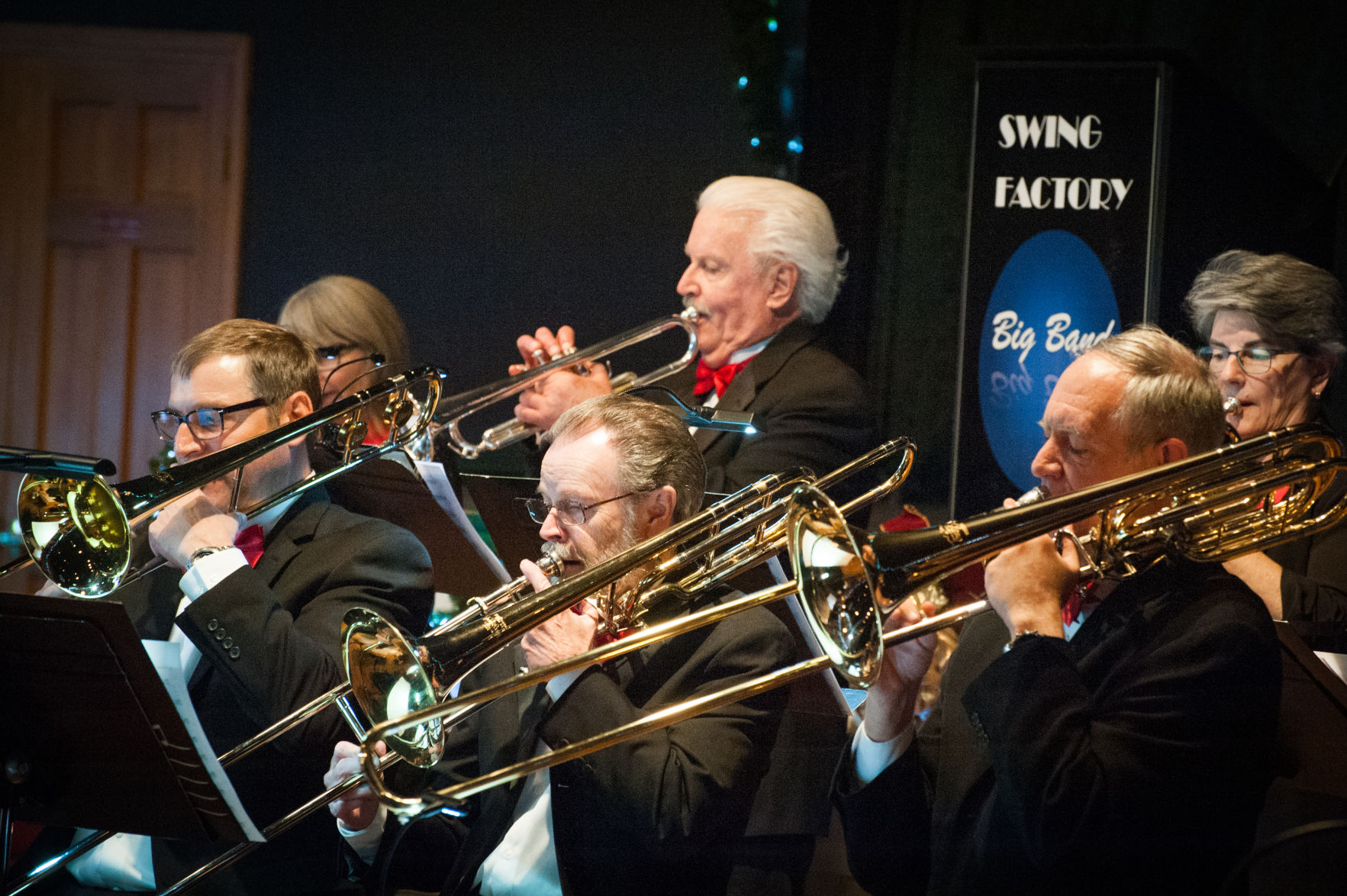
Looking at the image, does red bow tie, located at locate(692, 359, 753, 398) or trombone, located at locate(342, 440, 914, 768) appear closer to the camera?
trombone, located at locate(342, 440, 914, 768)

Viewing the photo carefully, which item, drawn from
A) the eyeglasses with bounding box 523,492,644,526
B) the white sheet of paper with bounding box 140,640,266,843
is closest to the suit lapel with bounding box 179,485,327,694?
the eyeglasses with bounding box 523,492,644,526

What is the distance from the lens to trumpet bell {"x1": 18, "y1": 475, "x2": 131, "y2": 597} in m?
2.38

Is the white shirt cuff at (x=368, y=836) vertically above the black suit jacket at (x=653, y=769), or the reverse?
the black suit jacket at (x=653, y=769)

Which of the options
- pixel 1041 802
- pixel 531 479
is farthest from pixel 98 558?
pixel 1041 802

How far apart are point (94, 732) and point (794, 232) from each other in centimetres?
223

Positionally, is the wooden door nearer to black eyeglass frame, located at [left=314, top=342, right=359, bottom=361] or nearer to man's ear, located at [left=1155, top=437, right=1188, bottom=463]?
black eyeglass frame, located at [left=314, top=342, right=359, bottom=361]

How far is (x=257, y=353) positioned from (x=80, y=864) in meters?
1.08

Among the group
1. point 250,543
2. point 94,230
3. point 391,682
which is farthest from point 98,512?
point 94,230

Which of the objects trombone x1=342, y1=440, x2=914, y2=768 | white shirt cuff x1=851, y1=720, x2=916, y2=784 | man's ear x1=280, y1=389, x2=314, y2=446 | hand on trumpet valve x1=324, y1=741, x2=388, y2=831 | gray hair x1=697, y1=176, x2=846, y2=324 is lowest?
hand on trumpet valve x1=324, y1=741, x2=388, y2=831

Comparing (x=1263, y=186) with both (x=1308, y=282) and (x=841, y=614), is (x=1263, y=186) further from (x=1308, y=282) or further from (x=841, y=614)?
(x=841, y=614)

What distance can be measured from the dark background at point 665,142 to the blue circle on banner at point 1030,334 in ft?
0.92

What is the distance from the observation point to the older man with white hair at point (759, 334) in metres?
3.07

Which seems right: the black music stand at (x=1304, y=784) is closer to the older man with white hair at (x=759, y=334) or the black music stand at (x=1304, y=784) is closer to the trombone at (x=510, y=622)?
the trombone at (x=510, y=622)

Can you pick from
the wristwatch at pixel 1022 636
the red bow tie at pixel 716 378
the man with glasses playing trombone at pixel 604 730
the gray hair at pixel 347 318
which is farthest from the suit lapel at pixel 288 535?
the wristwatch at pixel 1022 636
